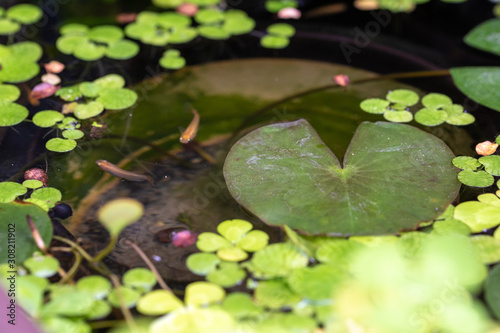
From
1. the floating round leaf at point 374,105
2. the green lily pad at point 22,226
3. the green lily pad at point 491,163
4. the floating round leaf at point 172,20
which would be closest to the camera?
the green lily pad at point 22,226

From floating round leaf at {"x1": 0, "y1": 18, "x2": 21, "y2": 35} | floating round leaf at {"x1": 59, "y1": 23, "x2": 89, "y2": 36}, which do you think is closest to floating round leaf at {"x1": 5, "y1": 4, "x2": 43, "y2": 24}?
floating round leaf at {"x1": 0, "y1": 18, "x2": 21, "y2": 35}

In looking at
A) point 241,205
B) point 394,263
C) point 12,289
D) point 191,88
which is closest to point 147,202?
point 241,205

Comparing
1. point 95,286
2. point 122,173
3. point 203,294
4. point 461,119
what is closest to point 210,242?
point 203,294

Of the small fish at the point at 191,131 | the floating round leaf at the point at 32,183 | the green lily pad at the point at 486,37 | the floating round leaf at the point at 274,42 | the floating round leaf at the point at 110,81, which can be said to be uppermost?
the green lily pad at the point at 486,37

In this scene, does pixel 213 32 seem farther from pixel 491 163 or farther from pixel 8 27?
pixel 491 163

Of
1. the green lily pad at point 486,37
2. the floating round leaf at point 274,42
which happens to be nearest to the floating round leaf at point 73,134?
the floating round leaf at point 274,42

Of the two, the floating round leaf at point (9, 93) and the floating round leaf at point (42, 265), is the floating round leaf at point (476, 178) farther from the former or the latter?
the floating round leaf at point (9, 93)

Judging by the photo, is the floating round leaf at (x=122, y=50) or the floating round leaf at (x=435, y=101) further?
the floating round leaf at (x=122, y=50)
